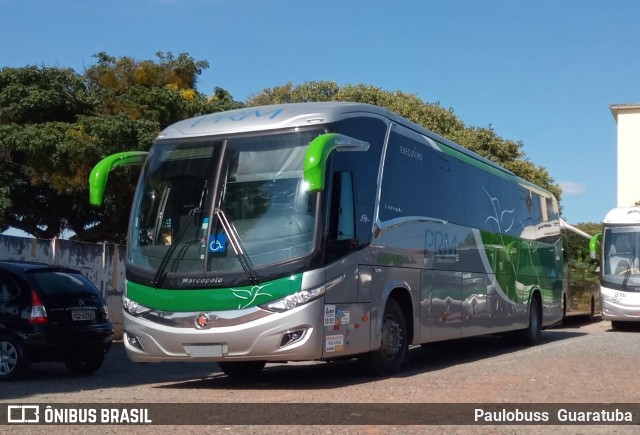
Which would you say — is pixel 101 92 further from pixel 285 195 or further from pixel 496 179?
pixel 285 195

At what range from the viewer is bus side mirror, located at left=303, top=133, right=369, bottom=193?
9.68 meters

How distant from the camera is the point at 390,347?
1255 centimetres

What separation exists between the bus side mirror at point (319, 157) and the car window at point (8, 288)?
4829 millimetres

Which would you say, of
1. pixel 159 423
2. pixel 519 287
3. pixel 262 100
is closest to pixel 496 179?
pixel 519 287

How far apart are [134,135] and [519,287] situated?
35.7 ft

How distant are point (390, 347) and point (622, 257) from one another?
15.1 meters

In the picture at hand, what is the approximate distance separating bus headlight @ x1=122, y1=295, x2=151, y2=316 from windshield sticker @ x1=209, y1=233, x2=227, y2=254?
3.74ft

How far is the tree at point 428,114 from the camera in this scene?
1629 inches

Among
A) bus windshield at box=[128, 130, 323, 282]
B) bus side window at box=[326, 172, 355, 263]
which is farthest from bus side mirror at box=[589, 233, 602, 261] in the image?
bus windshield at box=[128, 130, 323, 282]

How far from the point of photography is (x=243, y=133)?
1141cm

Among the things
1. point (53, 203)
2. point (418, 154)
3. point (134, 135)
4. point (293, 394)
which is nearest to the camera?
point (293, 394)

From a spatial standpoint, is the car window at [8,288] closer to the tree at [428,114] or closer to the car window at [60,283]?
the car window at [60,283]

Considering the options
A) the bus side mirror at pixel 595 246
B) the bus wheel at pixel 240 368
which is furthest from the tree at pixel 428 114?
the bus wheel at pixel 240 368

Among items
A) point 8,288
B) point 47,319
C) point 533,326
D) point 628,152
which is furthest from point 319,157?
point 628,152
